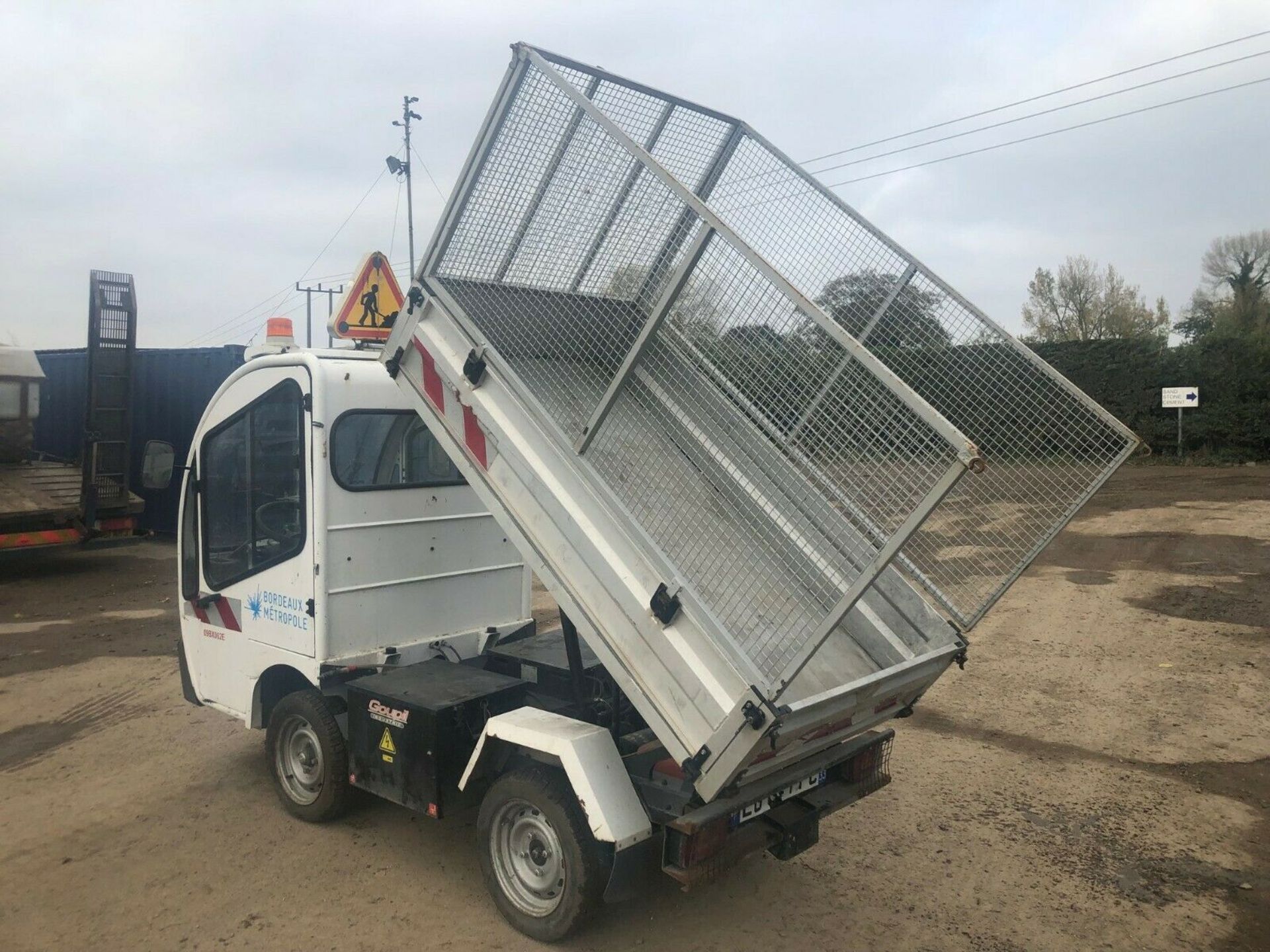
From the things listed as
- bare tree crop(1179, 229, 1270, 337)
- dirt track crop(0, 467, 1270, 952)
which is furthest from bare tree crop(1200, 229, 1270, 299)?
dirt track crop(0, 467, 1270, 952)

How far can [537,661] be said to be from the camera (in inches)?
178

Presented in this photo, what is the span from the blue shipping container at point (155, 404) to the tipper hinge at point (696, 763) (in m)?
12.3

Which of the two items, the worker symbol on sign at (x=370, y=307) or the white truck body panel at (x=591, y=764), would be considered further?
the worker symbol on sign at (x=370, y=307)

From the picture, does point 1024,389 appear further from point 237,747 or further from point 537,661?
point 237,747

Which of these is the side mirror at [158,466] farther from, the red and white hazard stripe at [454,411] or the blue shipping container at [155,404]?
the blue shipping container at [155,404]

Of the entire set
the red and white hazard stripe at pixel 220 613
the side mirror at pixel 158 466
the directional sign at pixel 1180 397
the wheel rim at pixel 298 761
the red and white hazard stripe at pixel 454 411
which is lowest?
the wheel rim at pixel 298 761

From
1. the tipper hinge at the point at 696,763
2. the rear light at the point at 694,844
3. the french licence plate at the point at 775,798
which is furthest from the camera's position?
the french licence plate at the point at 775,798

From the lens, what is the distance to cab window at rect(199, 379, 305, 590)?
15.2ft

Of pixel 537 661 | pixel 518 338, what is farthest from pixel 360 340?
pixel 537 661

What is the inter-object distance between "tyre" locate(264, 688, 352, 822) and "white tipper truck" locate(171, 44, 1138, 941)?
0.7 inches

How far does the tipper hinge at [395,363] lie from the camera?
4.09 m

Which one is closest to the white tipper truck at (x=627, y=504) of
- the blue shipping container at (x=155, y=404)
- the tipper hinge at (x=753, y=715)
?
the tipper hinge at (x=753, y=715)

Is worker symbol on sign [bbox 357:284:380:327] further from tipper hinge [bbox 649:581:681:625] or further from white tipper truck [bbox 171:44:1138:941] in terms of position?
tipper hinge [bbox 649:581:681:625]

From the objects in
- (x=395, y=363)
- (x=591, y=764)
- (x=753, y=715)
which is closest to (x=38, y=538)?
(x=395, y=363)
